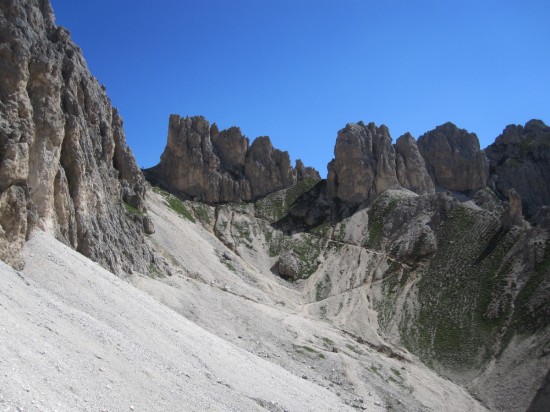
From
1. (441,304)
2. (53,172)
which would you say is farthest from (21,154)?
(441,304)

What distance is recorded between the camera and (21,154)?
43.0m

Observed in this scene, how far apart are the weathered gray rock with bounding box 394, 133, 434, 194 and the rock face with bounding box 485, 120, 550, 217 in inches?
1317

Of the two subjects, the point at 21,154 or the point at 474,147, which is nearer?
the point at 21,154

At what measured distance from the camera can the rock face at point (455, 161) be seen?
163m

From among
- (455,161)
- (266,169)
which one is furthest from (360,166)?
(455,161)

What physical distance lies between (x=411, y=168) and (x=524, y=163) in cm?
5539

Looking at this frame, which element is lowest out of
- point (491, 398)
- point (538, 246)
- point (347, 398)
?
point (347, 398)

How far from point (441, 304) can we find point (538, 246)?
819 inches

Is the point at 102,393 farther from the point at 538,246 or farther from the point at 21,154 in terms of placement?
the point at 538,246

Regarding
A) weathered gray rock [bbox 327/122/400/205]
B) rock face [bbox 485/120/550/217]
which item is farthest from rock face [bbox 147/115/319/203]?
Result: rock face [bbox 485/120/550/217]

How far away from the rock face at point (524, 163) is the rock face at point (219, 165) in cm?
7052

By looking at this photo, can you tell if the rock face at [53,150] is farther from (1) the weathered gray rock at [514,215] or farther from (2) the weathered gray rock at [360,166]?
(2) the weathered gray rock at [360,166]

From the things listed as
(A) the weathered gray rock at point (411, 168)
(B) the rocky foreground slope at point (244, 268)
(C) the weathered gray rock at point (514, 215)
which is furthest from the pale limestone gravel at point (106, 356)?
(A) the weathered gray rock at point (411, 168)

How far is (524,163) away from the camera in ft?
575
